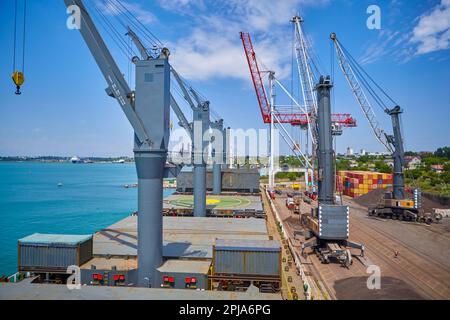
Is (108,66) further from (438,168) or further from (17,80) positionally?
(438,168)

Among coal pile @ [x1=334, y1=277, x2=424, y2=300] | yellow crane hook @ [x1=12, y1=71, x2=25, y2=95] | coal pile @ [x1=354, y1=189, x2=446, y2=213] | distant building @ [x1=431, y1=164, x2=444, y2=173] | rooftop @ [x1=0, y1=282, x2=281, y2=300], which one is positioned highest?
yellow crane hook @ [x1=12, y1=71, x2=25, y2=95]

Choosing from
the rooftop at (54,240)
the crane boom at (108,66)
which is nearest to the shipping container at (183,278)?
the rooftop at (54,240)

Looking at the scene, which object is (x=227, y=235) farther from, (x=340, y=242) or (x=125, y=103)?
(x=125, y=103)

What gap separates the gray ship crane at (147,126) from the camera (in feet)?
52.4

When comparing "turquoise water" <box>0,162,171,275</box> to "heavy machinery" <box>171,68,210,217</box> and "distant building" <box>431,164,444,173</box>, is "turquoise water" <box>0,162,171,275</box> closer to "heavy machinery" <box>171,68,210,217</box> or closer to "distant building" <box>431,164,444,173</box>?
"heavy machinery" <box>171,68,210,217</box>

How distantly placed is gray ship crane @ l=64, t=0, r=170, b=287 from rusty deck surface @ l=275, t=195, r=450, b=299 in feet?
42.1

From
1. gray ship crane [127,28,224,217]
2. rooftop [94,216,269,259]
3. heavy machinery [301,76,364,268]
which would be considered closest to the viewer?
rooftop [94,216,269,259]

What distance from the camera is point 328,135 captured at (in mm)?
28328

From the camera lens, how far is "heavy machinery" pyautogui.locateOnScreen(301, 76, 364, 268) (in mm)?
25656

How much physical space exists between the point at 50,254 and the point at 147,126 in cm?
961

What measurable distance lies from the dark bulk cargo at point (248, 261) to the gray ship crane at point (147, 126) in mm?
3561

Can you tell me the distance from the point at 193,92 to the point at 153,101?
23.3 meters

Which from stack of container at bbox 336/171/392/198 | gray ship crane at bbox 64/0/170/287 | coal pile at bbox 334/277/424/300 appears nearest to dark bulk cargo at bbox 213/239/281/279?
gray ship crane at bbox 64/0/170/287
